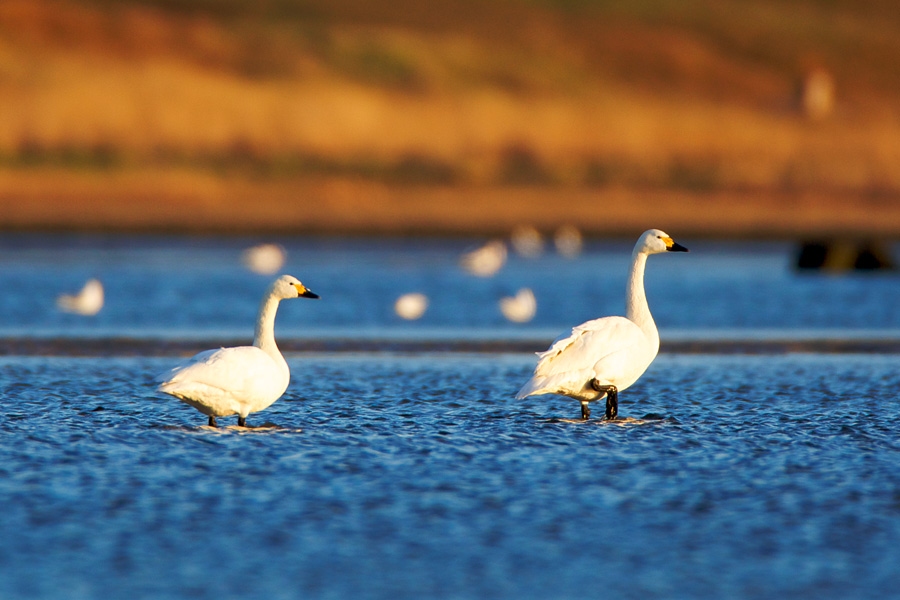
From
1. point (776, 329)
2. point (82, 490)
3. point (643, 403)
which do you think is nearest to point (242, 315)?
point (776, 329)

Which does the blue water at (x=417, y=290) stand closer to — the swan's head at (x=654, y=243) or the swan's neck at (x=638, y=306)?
the swan's head at (x=654, y=243)

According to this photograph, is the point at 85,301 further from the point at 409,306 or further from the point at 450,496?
the point at 450,496

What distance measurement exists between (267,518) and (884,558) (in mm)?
4057

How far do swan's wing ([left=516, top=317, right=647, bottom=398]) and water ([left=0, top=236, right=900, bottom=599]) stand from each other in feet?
1.51

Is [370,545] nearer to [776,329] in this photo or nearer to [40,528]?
[40,528]

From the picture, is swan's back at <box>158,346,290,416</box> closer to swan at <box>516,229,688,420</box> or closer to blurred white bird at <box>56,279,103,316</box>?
swan at <box>516,229,688,420</box>

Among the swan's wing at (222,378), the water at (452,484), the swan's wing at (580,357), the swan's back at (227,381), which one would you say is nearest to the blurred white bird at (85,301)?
the water at (452,484)

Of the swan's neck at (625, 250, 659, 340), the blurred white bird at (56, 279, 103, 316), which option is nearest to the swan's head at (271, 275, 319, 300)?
the swan's neck at (625, 250, 659, 340)

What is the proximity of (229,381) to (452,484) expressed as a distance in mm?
2913

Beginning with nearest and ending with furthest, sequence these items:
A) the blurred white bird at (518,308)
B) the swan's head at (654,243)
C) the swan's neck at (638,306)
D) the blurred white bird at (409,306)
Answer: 1. the swan's neck at (638,306)
2. the swan's head at (654,243)
3. the blurred white bird at (409,306)
4. the blurred white bird at (518,308)

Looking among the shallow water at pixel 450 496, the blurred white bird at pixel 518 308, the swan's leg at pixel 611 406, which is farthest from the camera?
the blurred white bird at pixel 518 308

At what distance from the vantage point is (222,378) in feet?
44.6

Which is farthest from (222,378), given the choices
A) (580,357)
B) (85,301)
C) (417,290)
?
(417,290)

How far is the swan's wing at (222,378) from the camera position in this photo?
13602 millimetres
